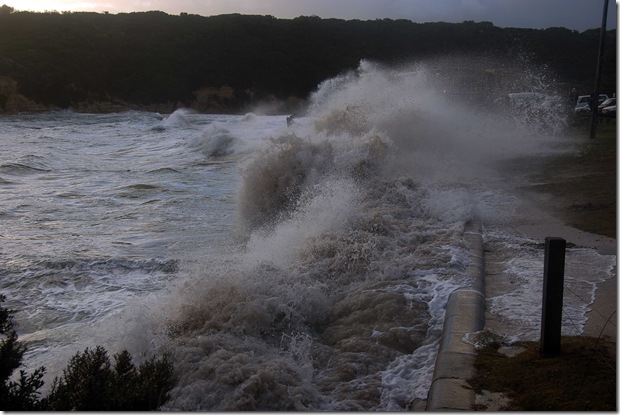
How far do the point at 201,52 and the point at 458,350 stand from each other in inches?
2528

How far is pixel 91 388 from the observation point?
3402mm

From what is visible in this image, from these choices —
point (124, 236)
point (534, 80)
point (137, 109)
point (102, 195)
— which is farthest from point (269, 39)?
point (124, 236)

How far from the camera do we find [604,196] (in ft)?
36.0

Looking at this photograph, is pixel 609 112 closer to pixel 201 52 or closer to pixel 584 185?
pixel 584 185

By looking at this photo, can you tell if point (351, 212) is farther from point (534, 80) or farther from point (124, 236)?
point (534, 80)

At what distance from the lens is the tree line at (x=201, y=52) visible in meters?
51.9

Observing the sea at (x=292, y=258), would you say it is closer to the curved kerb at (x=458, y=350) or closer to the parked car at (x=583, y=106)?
the curved kerb at (x=458, y=350)

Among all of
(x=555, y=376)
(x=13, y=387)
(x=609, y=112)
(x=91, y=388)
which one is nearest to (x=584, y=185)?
(x=555, y=376)

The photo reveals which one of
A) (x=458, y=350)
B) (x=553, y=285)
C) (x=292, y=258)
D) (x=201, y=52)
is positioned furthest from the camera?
(x=201, y=52)

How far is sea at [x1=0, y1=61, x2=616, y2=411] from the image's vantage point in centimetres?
531

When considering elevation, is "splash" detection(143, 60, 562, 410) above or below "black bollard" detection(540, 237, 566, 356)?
below

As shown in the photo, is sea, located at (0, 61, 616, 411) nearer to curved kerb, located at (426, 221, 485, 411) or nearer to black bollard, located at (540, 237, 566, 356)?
curved kerb, located at (426, 221, 485, 411)

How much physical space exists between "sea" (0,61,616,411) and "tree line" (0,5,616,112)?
31254 mm

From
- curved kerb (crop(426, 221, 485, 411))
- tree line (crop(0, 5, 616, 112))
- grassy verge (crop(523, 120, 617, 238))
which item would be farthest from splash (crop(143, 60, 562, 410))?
tree line (crop(0, 5, 616, 112))
